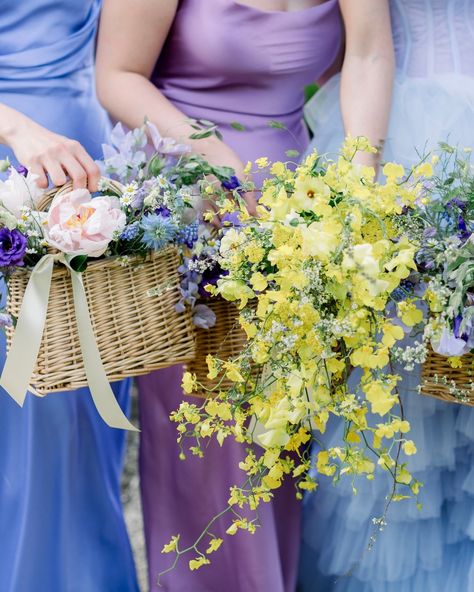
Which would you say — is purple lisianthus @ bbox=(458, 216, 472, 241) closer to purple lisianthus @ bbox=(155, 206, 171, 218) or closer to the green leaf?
purple lisianthus @ bbox=(155, 206, 171, 218)

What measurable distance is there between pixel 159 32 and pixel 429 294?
0.89 metres

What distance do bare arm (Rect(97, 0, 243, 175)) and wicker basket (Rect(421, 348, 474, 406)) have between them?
0.59m

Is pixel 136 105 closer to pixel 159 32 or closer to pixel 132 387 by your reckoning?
pixel 159 32

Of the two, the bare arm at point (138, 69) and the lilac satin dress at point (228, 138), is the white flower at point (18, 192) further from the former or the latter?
the lilac satin dress at point (228, 138)

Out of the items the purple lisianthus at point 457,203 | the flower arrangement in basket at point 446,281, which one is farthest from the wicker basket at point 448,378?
the purple lisianthus at point 457,203

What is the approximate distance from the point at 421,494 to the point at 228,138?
86 cm

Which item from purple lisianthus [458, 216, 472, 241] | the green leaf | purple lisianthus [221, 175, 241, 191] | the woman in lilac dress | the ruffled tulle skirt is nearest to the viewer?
purple lisianthus [458, 216, 472, 241]

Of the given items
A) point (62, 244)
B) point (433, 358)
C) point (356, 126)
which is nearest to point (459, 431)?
point (433, 358)

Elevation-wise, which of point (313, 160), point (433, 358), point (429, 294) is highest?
point (313, 160)

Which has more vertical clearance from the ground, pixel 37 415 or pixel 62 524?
pixel 37 415

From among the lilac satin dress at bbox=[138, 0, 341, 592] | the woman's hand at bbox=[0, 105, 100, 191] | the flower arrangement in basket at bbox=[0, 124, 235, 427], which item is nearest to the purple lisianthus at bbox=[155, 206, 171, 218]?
the flower arrangement in basket at bbox=[0, 124, 235, 427]

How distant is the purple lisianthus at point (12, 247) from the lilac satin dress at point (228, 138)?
2.18ft

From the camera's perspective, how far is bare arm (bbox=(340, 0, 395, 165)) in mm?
1863

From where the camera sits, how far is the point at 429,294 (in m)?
1.36
